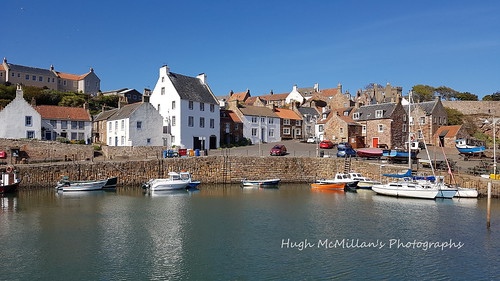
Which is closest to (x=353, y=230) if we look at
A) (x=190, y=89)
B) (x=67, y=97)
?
(x=190, y=89)

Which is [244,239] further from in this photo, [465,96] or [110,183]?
[465,96]

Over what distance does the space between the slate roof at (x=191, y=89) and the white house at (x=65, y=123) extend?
15549mm

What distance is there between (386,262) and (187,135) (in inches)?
1633

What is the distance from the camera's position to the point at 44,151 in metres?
47.3

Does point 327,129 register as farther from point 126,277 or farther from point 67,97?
point 126,277

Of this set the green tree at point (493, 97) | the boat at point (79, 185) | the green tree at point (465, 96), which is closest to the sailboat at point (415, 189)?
the boat at point (79, 185)

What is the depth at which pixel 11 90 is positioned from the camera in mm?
77125

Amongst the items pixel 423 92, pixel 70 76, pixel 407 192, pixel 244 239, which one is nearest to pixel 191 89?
pixel 407 192

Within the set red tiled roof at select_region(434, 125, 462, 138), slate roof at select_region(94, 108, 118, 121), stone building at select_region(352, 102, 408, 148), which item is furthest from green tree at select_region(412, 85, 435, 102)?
slate roof at select_region(94, 108, 118, 121)

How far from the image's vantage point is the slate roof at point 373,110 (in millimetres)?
64875

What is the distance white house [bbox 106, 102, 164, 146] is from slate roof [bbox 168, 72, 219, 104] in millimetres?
4994

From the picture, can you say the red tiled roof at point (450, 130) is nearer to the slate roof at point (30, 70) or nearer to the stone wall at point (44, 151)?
the stone wall at point (44, 151)

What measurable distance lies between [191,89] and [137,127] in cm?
1019

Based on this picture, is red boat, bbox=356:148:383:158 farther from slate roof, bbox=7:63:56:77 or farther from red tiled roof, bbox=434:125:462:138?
slate roof, bbox=7:63:56:77
